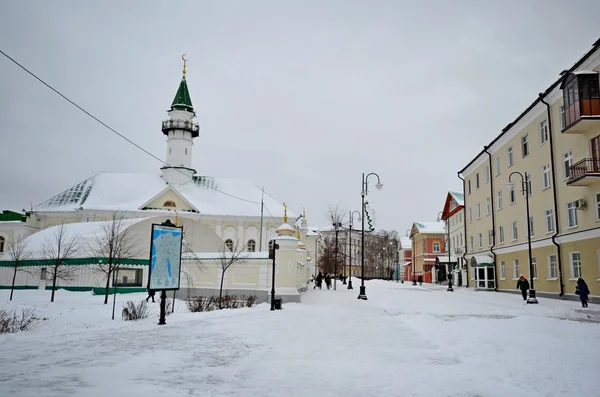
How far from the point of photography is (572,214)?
27047mm

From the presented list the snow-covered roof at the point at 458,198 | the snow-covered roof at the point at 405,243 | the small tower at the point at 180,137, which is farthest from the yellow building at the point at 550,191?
the snow-covered roof at the point at 405,243

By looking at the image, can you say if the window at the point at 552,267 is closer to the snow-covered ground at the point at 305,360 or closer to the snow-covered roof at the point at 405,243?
the snow-covered ground at the point at 305,360

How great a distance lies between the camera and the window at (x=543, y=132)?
30250 mm

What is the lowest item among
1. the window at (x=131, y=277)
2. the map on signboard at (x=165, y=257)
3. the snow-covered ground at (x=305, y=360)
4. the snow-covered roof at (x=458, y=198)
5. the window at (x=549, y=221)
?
the snow-covered ground at (x=305, y=360)

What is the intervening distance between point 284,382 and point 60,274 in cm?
3008

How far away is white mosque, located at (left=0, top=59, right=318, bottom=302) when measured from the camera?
33750 millimetres

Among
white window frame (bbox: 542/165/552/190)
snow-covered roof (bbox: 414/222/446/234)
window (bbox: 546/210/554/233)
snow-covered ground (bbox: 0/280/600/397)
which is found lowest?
snow-covered ground (bbox: 0/280/600/397)

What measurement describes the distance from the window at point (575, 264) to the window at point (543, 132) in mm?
7622

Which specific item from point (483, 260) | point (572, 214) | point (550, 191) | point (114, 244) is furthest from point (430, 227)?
point (114, 244)

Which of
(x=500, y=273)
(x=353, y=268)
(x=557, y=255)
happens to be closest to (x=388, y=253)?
(x=353, y=268)

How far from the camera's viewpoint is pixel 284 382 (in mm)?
6758

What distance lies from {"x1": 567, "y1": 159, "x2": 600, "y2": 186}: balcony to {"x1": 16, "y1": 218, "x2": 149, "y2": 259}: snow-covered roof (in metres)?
29.2

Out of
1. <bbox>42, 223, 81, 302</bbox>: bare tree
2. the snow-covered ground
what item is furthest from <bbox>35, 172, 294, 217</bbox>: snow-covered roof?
the snow-covered ground

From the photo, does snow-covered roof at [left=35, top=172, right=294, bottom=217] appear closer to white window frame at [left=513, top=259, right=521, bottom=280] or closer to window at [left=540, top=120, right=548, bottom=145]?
white window frame at [left=513, top=259, right=521, bottom=280]
